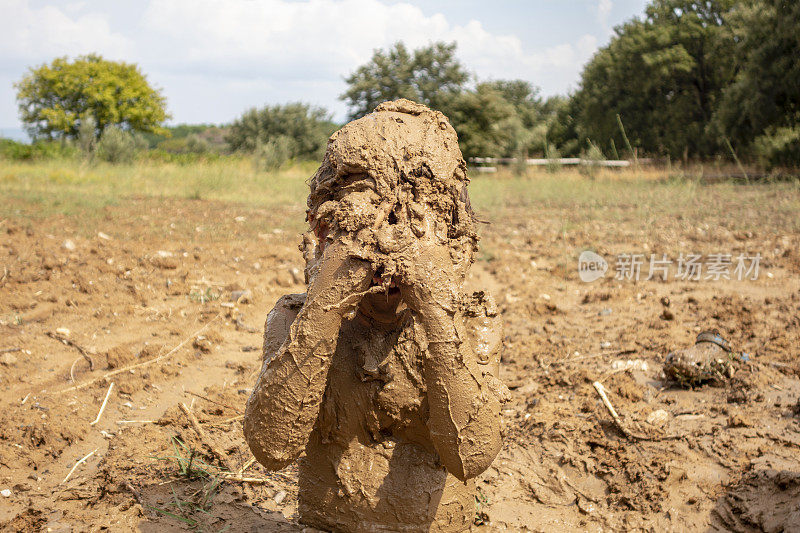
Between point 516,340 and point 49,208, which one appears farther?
point 49,208

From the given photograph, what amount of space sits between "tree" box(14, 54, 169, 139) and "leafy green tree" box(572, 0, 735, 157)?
22816 millimetres

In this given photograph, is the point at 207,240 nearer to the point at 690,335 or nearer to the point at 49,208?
the point at 49,208

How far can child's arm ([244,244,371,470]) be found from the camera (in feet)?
6.66

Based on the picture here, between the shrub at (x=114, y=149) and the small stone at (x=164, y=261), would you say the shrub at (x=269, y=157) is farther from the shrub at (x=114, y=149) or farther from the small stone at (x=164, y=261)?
the small stone at (x=164, y=261)

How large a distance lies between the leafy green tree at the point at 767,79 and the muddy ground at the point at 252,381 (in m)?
8.93

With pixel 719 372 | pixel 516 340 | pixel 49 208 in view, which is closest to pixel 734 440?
pixel 719 372

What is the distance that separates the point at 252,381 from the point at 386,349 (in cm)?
260

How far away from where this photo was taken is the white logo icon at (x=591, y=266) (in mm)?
7181

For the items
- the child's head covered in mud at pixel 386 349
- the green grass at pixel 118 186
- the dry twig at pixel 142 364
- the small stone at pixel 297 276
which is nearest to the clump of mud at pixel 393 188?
the child's head covered in mud at pixel 386 349

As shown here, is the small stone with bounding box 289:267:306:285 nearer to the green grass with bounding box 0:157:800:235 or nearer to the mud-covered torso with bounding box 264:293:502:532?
the green grass with bounding box 0:157:800:235

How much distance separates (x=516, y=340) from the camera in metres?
5.59

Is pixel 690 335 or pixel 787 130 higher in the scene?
pixel 787 130

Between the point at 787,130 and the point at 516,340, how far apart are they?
1498 cm

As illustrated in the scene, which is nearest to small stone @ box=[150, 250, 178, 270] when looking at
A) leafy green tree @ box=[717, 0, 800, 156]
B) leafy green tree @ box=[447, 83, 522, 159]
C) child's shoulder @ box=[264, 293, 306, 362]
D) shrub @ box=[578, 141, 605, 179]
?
child's shoulder @ box=[264, 293, 306, 362]
